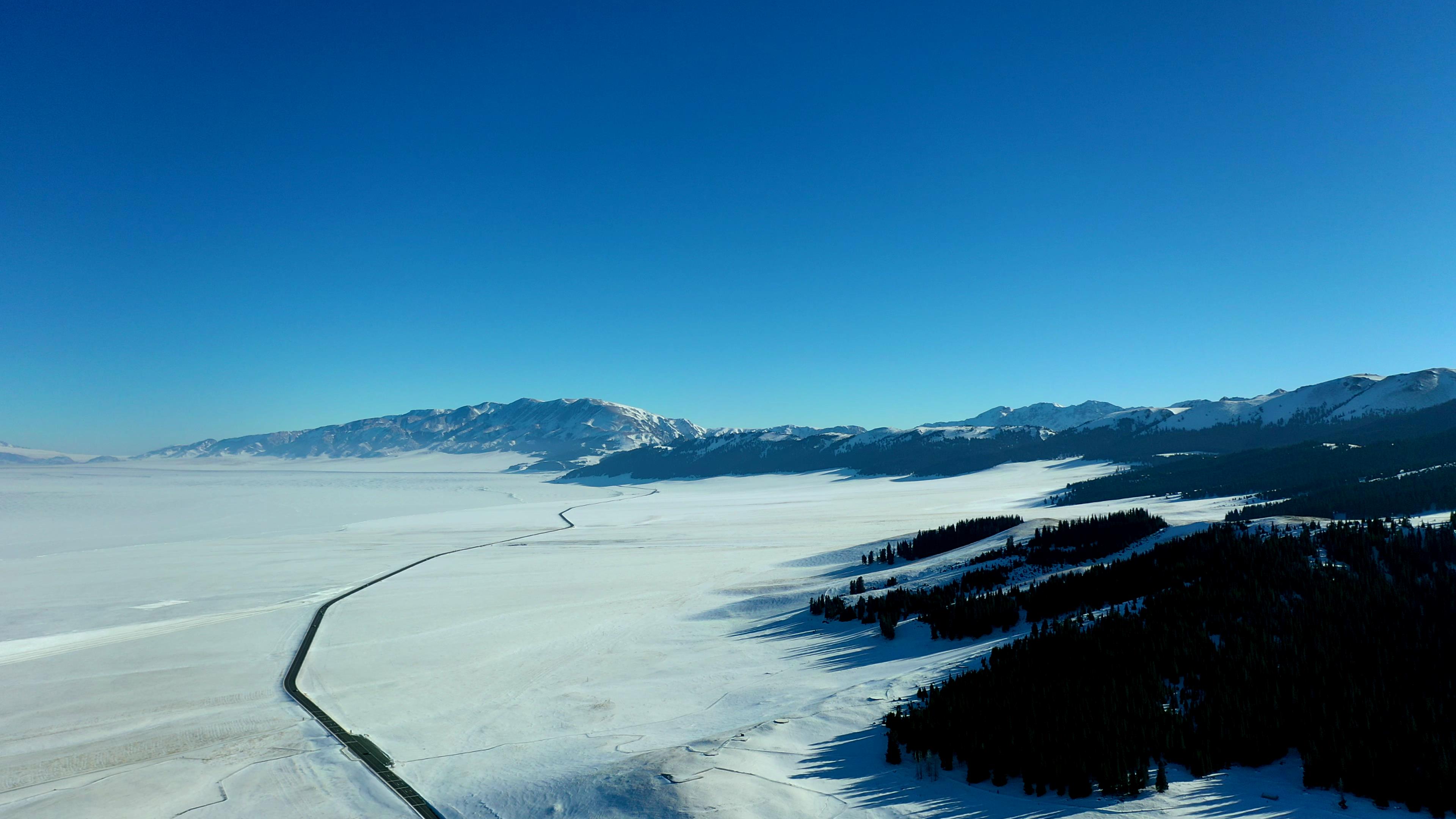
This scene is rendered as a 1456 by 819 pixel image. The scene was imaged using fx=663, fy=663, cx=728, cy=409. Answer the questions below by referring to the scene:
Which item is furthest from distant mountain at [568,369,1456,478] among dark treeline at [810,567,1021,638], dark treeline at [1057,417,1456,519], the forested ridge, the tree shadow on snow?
the tree shadow on snow

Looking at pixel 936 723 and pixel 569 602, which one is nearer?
pixel 936 723

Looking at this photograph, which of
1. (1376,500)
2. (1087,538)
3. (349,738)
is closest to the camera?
(349,738)

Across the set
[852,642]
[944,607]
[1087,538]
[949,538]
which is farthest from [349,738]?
[949,538]

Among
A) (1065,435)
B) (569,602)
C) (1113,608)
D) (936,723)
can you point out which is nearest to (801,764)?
(936,723)

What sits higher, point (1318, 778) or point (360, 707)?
point (1318, 778)

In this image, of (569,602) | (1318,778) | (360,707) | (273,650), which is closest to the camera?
(1318,778)

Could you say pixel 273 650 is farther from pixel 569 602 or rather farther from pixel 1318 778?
pixel 1318 778

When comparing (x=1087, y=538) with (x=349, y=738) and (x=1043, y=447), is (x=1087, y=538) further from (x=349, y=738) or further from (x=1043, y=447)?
(x=1043, y=447)

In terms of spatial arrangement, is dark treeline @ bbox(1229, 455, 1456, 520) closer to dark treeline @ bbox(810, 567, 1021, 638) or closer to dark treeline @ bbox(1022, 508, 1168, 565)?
dark treeline @ bbox(1022, 508, 1168, 565)
